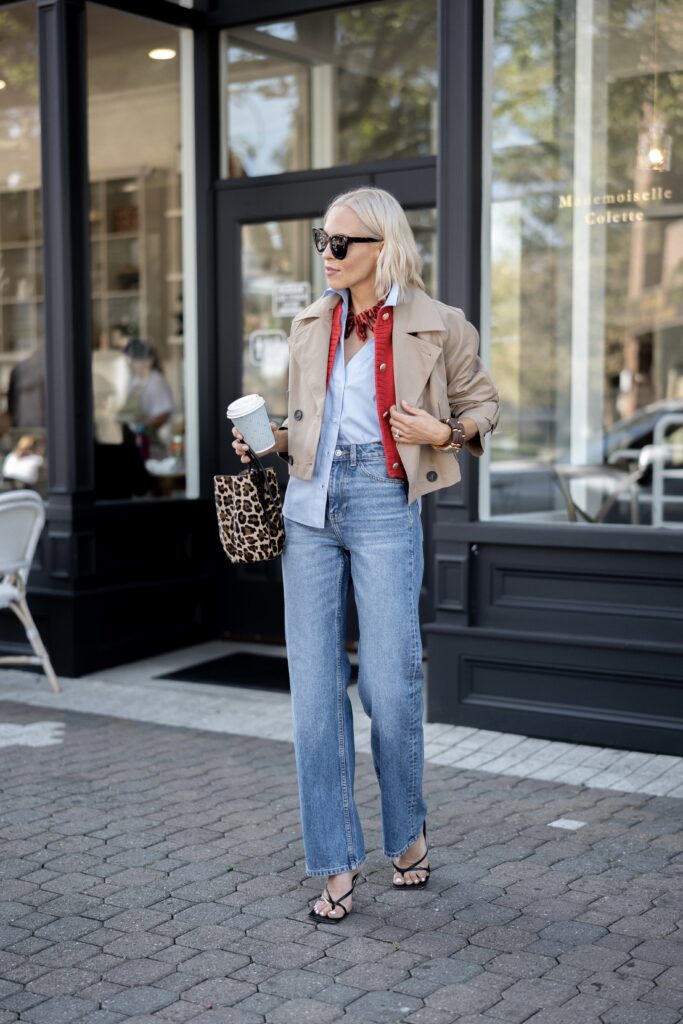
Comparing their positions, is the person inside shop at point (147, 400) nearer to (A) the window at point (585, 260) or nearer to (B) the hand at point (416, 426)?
(A) the window at point (585, 260)

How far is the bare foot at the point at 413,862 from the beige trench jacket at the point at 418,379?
1.07 metres

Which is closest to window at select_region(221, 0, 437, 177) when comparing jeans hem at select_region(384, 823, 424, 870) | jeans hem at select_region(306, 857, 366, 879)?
jeans hem at select_region(384, 823, 424, 870)

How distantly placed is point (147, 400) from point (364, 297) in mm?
4245

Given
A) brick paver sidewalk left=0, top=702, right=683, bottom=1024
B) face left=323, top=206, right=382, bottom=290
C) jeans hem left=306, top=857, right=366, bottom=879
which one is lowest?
brick paver sidewalk left=0, top=702, right=683, bottom=1024

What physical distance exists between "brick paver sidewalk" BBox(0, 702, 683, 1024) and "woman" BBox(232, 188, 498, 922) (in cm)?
29

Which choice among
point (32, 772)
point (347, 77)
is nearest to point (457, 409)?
point (32, 772)

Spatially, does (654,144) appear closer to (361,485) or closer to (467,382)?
(467,382)

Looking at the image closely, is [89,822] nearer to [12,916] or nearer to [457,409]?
[12,916]

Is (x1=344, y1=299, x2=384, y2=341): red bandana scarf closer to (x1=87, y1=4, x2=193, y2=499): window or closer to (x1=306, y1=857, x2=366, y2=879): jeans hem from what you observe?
(x1=306, y1=857, x2=366, y2=879): jeans hem

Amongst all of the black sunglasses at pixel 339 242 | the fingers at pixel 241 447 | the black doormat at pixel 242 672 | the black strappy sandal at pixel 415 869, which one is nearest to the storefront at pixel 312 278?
the black doormat at pixel 242 672

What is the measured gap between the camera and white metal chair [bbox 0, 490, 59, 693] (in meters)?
6.07

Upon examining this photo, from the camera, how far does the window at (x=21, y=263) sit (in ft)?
23.6

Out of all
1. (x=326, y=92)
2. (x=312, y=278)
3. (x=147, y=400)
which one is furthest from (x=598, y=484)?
(x=326, y=92)

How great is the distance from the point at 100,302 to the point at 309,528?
4.80 metres
